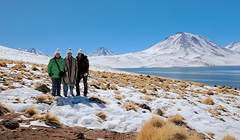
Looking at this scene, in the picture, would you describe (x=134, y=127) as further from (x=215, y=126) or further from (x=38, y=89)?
(x=38, y=89)

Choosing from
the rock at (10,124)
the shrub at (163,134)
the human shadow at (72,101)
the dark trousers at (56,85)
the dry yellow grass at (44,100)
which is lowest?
the shrub at (163,134)

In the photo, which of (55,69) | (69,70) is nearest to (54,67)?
(55,69)

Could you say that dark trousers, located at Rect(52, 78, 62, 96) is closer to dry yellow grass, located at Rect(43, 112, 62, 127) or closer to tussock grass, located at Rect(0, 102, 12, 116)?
tussock grass, located at Rect(0, 102, 12, 116)

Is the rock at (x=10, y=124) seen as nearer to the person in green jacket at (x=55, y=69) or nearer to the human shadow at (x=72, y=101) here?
the human shadow at (x=72, y=101)

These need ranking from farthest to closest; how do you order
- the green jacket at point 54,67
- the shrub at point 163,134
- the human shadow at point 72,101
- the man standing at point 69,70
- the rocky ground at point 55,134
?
the man standing at point 69,70 → the green jacket at point 54,67 → the human shadow at point 72,101 → the shrub at point 163,134 → the rocky ground at point 55,134

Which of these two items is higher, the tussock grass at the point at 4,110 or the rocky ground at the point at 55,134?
the tussock grass at the point at 4,110

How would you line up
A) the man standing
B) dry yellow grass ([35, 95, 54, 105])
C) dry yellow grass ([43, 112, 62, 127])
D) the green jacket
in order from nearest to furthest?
dry yellow grass ([43, 112, 62, 127]), dry yellow grass ([35, 95, 54, 105]), the green jacket, the man standing

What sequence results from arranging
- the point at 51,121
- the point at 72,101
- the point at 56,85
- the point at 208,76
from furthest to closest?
the point at 208,76, the point at 56,85, the point at 72,101, the point at 51,121

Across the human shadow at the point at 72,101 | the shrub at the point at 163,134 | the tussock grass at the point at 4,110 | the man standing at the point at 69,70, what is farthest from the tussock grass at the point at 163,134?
the man standing at the point at 69,70

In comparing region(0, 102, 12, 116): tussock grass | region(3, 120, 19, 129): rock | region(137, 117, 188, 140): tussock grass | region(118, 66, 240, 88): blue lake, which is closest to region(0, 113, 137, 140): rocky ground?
region(3, 120, 19, 129): rock

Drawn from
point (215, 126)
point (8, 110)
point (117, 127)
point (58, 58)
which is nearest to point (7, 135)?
point (8, 110)

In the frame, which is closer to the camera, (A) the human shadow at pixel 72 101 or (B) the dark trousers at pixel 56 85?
(A) the human shadow at pixel 72 101

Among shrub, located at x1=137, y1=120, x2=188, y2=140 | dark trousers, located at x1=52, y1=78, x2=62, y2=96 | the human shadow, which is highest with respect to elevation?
dark trousers, located at x1=52, y1=78, x2=62, y2=96

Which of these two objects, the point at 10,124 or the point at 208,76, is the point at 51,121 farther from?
the point at 208,76
